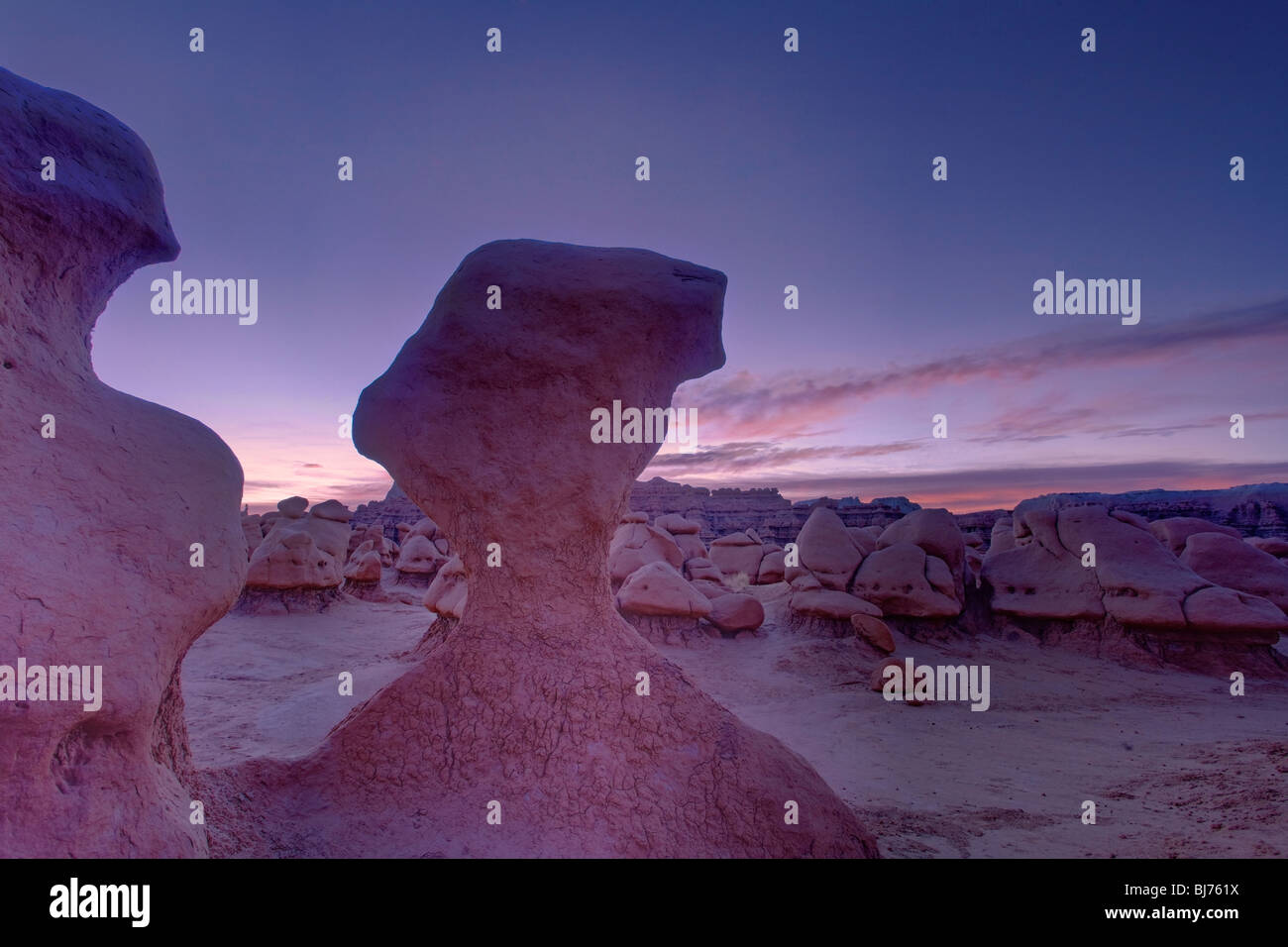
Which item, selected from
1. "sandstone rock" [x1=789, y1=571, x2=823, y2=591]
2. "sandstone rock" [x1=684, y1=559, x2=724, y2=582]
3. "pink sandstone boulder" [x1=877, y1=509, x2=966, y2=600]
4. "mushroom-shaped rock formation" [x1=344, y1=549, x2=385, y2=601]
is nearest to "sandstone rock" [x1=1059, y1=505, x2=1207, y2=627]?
"pink sandstone boulder" [x1=877, y1=509, x2=966, y2=600]

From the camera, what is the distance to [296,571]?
491 inches

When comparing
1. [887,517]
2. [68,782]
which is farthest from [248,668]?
[887,517]

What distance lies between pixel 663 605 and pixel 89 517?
9.31 m

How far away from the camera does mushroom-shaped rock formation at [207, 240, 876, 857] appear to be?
321cm

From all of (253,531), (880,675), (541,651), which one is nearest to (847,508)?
(880,675)

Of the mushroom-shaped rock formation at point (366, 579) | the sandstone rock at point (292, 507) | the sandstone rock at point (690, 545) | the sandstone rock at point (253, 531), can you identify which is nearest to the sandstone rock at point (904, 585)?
the sandstone rock at point (690, 545)

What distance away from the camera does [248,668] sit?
8828 millimetres

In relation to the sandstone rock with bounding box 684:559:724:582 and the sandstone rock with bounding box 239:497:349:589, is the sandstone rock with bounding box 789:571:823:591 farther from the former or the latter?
the sandstone rock with bounding box 239:497:349:589

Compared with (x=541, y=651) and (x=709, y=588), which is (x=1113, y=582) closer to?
(x=709, y=588)

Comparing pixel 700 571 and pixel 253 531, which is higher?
pixel 253 531

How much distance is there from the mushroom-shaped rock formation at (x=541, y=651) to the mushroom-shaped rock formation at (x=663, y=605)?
6.98 m

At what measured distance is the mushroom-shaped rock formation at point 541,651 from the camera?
10.5 ft
